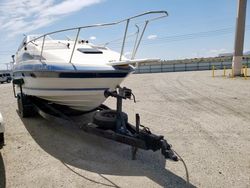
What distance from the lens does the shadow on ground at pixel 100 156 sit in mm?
3906

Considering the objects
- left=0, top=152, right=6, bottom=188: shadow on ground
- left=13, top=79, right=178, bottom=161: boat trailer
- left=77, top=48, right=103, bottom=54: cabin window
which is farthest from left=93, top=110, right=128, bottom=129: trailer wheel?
left=0, top=152, right=6, bottom=188: shadow on ground

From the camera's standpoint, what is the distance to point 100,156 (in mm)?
4586

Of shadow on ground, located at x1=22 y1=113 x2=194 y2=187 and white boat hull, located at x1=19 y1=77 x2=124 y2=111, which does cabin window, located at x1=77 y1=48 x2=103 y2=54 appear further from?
shadow on ground, located at x1=22 y1=113 x2=194 y2=187

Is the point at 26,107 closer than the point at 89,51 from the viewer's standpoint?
No

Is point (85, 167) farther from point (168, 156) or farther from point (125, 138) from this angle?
point (168, 156)

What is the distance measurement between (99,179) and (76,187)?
35cm

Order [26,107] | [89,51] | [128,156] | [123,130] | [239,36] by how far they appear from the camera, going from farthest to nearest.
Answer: [239,36]
[26,107]
[89,51]
[128,156]
[123,130]

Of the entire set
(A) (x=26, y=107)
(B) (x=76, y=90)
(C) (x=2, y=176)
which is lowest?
(C) (x=2, y=176)

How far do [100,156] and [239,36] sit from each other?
1713 centimetres

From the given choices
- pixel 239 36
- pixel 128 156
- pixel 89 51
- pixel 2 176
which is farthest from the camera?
pixel 239 36

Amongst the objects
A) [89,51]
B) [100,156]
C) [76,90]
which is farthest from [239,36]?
[100,156]

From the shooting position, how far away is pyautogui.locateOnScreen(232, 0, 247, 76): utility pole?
18609 millimetres

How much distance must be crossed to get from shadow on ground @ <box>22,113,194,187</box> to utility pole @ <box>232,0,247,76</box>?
15970 millimetres

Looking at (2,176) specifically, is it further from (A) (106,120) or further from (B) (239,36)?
(B) (239,36)
